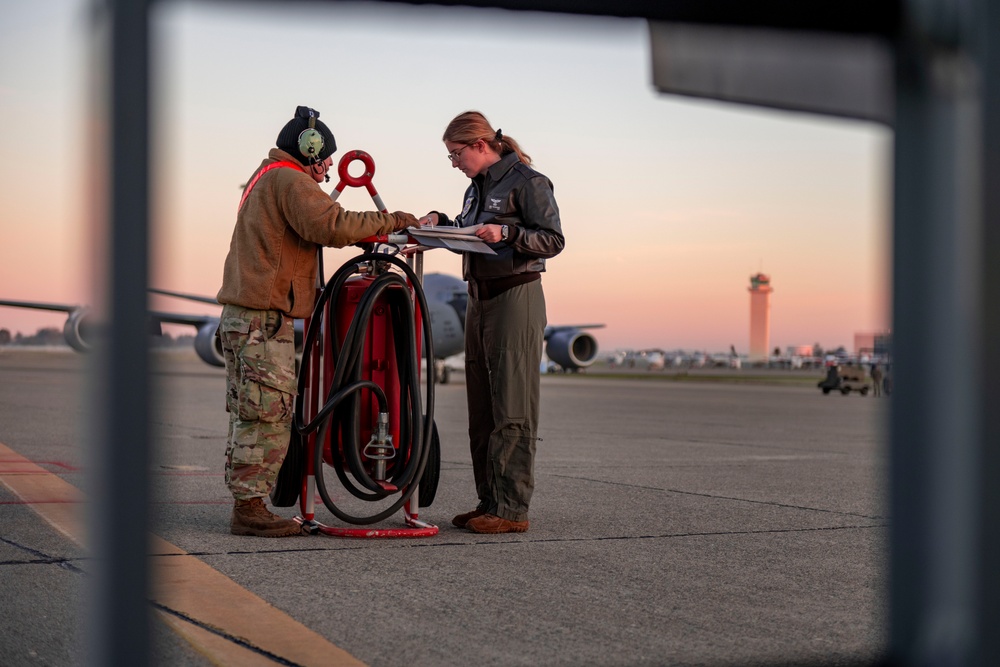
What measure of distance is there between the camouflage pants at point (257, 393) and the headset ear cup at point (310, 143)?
70 centimetres

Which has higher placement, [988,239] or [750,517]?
[988,239]

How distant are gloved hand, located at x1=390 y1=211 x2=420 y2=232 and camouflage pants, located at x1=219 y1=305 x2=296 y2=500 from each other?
63 centimetres

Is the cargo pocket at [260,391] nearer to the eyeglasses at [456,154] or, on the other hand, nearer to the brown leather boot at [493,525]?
the brown leather boot at [493,525]

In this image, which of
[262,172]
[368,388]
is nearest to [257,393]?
[368,388]

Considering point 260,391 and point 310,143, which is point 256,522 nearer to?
point 260,391

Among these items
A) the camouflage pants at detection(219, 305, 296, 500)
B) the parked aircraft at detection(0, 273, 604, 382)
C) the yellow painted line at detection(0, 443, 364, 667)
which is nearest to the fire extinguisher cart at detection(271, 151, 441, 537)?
the camouflage pants at detection(219, 305, 296, 500)

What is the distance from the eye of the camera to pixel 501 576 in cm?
373

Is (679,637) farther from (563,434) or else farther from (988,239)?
(563,434)

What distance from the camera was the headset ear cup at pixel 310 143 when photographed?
4.53 metres

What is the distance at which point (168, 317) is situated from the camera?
1.31m

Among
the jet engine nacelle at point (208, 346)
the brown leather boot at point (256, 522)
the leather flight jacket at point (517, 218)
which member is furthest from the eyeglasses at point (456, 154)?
the jet engine nacelle at point (208, 346)

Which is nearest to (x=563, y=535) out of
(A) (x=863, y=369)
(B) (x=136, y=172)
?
(B) (x=136, y=172)

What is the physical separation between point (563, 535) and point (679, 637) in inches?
70.3

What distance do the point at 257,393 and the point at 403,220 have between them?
94 cm
